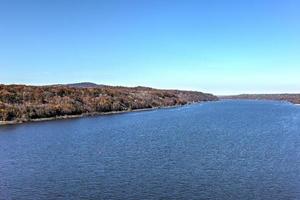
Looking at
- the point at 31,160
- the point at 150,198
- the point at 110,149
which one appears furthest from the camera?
the point at 110,149

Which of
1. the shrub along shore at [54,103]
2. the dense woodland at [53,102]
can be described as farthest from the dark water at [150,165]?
the dense woodland at [53,102]

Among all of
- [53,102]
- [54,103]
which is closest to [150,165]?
[54,103]

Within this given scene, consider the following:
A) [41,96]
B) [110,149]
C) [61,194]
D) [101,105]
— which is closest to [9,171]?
[61,194]

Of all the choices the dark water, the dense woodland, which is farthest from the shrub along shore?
the dark water

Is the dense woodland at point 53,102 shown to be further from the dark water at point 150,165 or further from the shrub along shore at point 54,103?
the dark water at point 150,165

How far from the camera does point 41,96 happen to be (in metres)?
104

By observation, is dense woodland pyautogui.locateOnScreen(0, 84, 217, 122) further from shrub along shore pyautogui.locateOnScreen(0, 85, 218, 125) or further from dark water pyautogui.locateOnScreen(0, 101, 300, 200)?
dark water pyautogui.locateOnScreen(0, 101, 300, 200)

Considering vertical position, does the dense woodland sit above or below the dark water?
above

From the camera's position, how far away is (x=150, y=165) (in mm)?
38438

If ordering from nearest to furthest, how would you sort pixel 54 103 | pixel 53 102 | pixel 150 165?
pixel 150 165, pixel 54 103, pixel 53 102

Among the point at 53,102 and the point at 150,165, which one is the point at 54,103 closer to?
the point at 53,102

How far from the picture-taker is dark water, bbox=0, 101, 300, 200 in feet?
98.0

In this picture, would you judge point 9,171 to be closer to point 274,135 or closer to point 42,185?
point 42,185

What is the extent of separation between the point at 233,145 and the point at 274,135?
12210 millimetres
